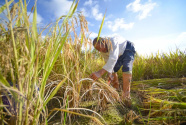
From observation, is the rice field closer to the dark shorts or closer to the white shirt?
the white shirt

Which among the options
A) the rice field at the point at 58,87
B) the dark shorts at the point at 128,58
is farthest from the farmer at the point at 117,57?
the rice field at the point at 58,87

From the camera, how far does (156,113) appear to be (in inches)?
46.4

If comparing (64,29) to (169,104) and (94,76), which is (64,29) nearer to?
(94,76)

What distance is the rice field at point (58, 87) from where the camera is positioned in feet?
1.98

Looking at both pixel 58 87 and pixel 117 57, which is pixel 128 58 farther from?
pixel 58 87

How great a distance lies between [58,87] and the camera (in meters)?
0.76

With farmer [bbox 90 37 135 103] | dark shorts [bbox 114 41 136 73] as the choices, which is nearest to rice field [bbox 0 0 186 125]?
farmer [bbox 90 37 135 103]

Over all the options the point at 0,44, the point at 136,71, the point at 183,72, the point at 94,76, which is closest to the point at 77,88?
the point at 94,76

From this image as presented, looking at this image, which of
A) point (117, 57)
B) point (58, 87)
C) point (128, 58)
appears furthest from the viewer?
point (128, 58)

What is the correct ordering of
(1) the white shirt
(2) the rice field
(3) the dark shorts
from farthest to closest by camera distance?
(3) the dark shorts, (1) the white shirt, (2) the rice field

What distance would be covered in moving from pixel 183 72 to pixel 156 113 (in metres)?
2.42

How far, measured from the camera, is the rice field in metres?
0.60

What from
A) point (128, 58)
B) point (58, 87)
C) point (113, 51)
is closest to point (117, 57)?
point (113, 51)

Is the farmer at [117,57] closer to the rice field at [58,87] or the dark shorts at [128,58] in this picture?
the dark shorts at [128,58]
